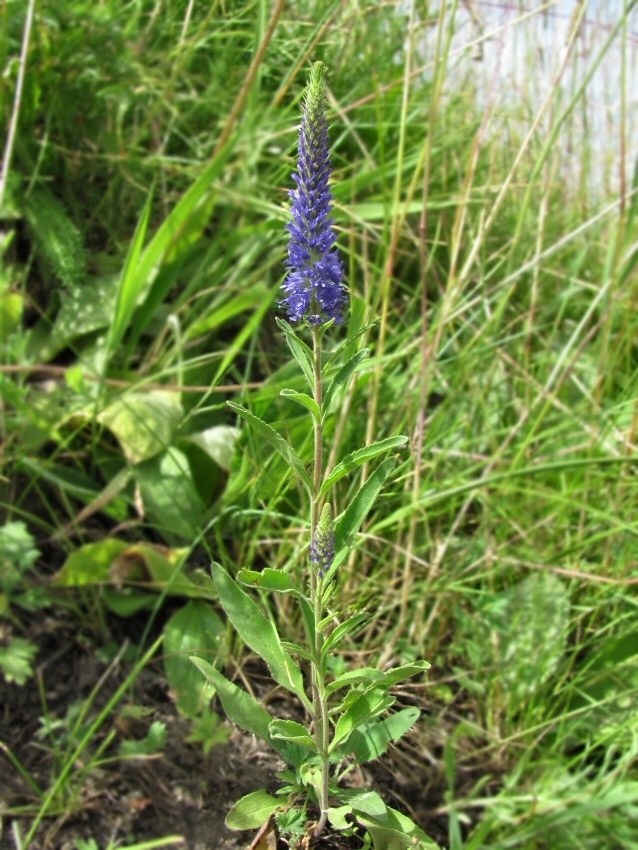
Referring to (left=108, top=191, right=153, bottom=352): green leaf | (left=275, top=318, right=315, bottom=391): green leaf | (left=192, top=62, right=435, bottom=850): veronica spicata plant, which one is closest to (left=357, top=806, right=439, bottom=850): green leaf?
(left=192, top=62, right=435, bottom=850): veronica spicata plant

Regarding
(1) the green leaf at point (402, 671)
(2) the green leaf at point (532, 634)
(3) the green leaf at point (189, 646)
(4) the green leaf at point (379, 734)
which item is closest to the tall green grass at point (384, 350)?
(2) the green leaf at point (532, 634)

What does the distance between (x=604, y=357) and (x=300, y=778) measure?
1.45 metres

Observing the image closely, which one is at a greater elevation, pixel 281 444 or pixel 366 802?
pixel 281 444

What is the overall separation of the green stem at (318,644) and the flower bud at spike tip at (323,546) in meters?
0.02

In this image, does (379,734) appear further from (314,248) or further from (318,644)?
(314,248)

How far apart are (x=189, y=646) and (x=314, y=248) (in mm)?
1075

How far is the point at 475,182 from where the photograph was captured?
7.48 feet

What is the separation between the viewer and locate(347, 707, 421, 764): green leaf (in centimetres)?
104

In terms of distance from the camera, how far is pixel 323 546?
34.5 inches

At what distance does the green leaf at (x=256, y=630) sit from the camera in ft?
3.22

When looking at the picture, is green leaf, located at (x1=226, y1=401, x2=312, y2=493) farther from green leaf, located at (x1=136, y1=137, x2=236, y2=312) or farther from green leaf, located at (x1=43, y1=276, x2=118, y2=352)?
green leaf, located at (x1=43, y1=276, x2=118, y2=352)

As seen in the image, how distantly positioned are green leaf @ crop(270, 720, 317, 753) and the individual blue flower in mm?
480

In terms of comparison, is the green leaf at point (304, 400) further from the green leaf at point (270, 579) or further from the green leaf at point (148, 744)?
the green leaf at point (148, 744)

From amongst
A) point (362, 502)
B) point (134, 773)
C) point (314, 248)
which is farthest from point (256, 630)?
point (134, 773)
